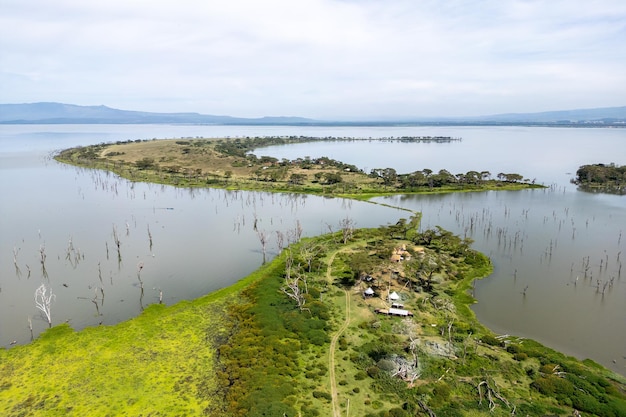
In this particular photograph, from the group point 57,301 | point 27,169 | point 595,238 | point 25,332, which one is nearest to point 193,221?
point 57,301

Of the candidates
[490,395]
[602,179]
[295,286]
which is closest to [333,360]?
[295,286]

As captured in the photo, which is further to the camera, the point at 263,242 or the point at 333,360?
the point at 263,242

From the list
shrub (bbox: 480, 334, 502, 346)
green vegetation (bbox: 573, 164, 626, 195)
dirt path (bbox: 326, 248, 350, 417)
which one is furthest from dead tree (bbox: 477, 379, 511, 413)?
green vegetation (bbox: 573, 164, 626, 195)

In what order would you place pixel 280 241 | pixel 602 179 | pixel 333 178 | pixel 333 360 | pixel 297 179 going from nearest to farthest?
pixel 333 360, pixel 280 241, pixel 602 179, pixel 333 178, pixel 297 179

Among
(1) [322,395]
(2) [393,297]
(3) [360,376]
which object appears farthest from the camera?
(2) [393,297]

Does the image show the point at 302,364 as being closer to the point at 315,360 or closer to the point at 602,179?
the point at 315,360

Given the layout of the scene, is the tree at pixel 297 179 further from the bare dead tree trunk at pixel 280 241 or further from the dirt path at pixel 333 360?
the dirt path at pixel 333 360

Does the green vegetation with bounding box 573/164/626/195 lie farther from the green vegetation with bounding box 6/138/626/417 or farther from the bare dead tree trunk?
the bare dead tree trunk
